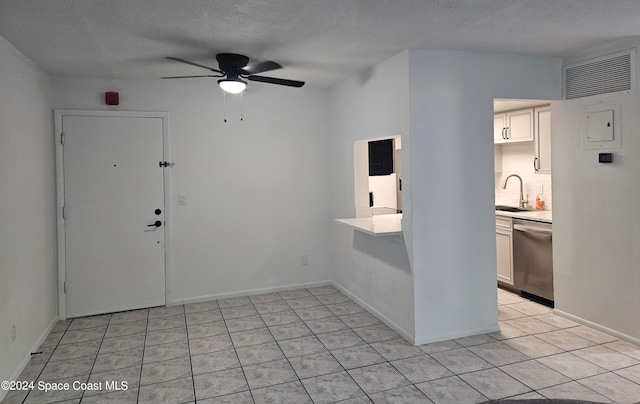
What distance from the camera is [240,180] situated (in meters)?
4.88

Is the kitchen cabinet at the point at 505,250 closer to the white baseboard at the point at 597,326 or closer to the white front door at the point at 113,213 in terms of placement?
the white baseboard at the point at 597,326

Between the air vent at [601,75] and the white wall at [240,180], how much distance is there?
8.37 feet

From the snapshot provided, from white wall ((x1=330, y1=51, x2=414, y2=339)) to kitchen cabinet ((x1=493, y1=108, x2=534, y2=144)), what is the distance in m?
1.57

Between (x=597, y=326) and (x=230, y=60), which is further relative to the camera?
(x=597, y=326)

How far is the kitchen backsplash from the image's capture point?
5107 millimetres

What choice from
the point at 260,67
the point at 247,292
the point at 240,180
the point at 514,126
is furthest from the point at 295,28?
the point at 514,126

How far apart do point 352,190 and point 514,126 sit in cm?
210

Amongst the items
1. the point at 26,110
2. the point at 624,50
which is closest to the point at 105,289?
the point at 26,110

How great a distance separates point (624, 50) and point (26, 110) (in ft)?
15.5

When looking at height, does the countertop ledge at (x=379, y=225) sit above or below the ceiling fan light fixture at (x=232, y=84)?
below

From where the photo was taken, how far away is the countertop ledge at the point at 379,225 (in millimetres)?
3625

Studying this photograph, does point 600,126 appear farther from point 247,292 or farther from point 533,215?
point 247,292

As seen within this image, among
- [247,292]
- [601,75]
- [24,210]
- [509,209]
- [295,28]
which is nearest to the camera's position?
[295,28]

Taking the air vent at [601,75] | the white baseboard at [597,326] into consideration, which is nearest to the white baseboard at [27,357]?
the white baseboard at [597,326]
